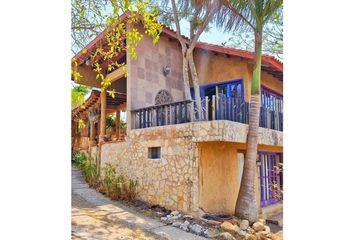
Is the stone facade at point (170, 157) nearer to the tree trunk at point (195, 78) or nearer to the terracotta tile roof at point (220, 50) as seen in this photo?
the tree trunk at point (195, 78)

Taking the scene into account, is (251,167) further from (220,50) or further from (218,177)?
(220,50)

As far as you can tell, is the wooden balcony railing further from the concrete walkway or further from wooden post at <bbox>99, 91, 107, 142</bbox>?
the concrete walkway

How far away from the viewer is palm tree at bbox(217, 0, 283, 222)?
2016 millimetres

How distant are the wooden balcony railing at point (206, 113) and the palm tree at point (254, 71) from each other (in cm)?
8

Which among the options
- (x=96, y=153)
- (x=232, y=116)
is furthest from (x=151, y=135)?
(x=232, y=116)

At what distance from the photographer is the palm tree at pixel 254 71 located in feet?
6.61

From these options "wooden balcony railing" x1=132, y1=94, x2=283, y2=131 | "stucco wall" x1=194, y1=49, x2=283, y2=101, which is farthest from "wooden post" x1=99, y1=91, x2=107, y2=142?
"stucco wall" x1=194, y1=49, x2=283, y2=101

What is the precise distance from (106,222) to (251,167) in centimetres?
A: 114

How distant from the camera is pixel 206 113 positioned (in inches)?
101

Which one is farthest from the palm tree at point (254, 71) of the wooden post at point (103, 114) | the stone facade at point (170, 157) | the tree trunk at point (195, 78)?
the wooden post at point (103, 114)

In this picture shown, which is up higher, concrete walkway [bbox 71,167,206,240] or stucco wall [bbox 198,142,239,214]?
stucco wall [bbox 198,142,239,214]

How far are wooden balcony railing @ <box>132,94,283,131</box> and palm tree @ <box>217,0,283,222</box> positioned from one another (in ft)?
0.27
